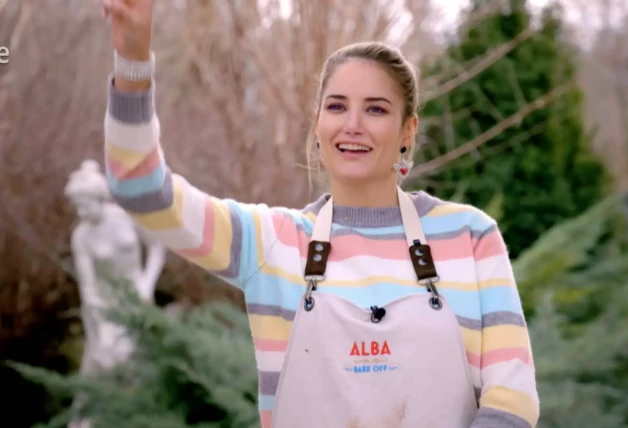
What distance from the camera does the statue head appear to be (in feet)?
12.7

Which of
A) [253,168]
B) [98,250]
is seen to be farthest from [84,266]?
[253,168]

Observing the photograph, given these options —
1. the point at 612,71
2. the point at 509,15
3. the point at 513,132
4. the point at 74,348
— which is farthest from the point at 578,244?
the point at 612,71

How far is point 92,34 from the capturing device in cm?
538

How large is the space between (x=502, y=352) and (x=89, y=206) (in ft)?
10.3

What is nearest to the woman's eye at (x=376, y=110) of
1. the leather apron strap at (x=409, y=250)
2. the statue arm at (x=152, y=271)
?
the leather apron strap at (x=409, y=250)

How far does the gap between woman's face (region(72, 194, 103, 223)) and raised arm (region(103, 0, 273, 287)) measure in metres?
2.90

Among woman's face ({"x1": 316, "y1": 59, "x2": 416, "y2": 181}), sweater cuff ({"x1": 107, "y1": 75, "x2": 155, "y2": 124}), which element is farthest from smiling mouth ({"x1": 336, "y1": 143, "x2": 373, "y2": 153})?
sweater cuff ({"x1": 107, "y1": 75, "x2": 155, "y2": 124})

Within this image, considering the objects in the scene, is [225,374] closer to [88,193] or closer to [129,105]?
[88,193]

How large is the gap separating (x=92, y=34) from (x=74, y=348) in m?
2.30

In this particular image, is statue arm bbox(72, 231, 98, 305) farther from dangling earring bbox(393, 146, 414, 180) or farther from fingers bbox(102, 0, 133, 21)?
fingers bbox(102, 0, 133, 21)

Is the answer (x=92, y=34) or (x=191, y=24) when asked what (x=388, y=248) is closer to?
(x=191, y=24)

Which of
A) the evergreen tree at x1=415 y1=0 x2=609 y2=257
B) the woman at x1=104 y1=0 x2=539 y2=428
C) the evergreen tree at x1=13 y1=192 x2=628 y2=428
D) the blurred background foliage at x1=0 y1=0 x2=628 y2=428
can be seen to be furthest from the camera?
the evergreen tree at x1=415 y1=0 x2=609 y2=257

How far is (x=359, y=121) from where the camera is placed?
1173mm

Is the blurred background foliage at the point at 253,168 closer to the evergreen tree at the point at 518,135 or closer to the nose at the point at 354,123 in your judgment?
the evergreen tree at the point at 518,135
